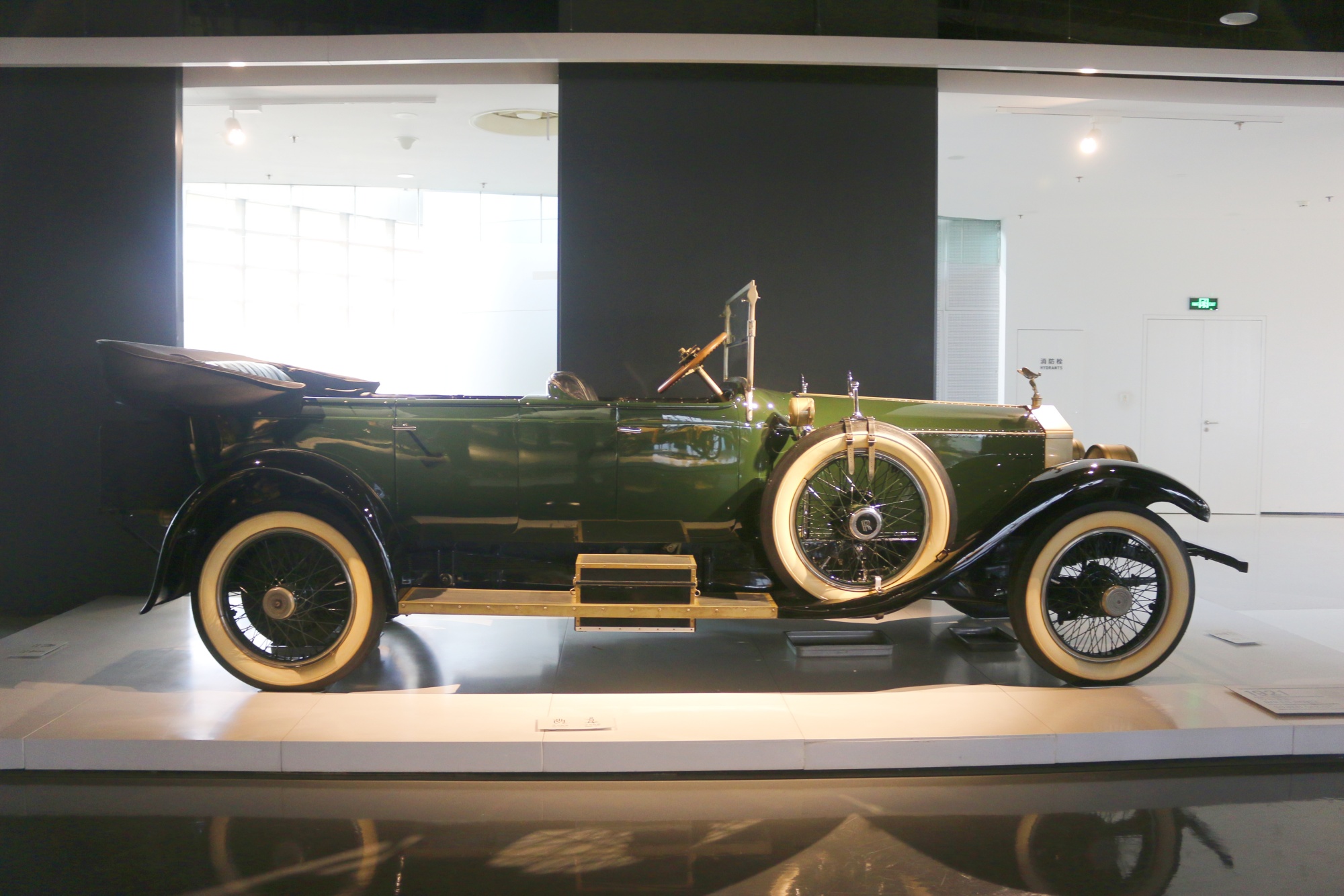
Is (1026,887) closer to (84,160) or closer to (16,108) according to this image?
(84,160)

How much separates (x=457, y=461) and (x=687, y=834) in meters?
1.71

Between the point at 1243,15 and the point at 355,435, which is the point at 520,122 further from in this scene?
the point at 1243,15

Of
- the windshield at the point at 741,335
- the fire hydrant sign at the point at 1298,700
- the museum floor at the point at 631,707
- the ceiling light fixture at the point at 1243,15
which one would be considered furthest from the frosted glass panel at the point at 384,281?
the fire hydrant sign at the point at 1298,700

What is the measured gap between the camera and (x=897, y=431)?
10.7ft

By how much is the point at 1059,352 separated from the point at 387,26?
7.81 m

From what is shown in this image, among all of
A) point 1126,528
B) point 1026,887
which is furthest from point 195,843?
point 1126,528

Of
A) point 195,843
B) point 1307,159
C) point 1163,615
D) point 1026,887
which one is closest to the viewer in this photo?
point 1026,887

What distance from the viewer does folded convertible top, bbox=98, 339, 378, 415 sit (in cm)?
313

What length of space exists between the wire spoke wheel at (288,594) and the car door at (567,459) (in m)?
0.78

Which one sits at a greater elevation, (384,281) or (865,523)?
(384,281)

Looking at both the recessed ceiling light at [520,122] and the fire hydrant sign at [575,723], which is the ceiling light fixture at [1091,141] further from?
the fire hydrant sign at [575,723]

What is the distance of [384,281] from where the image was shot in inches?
391

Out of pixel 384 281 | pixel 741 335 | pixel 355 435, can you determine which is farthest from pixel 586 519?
pixel 384 281

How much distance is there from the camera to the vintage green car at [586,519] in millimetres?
3127
